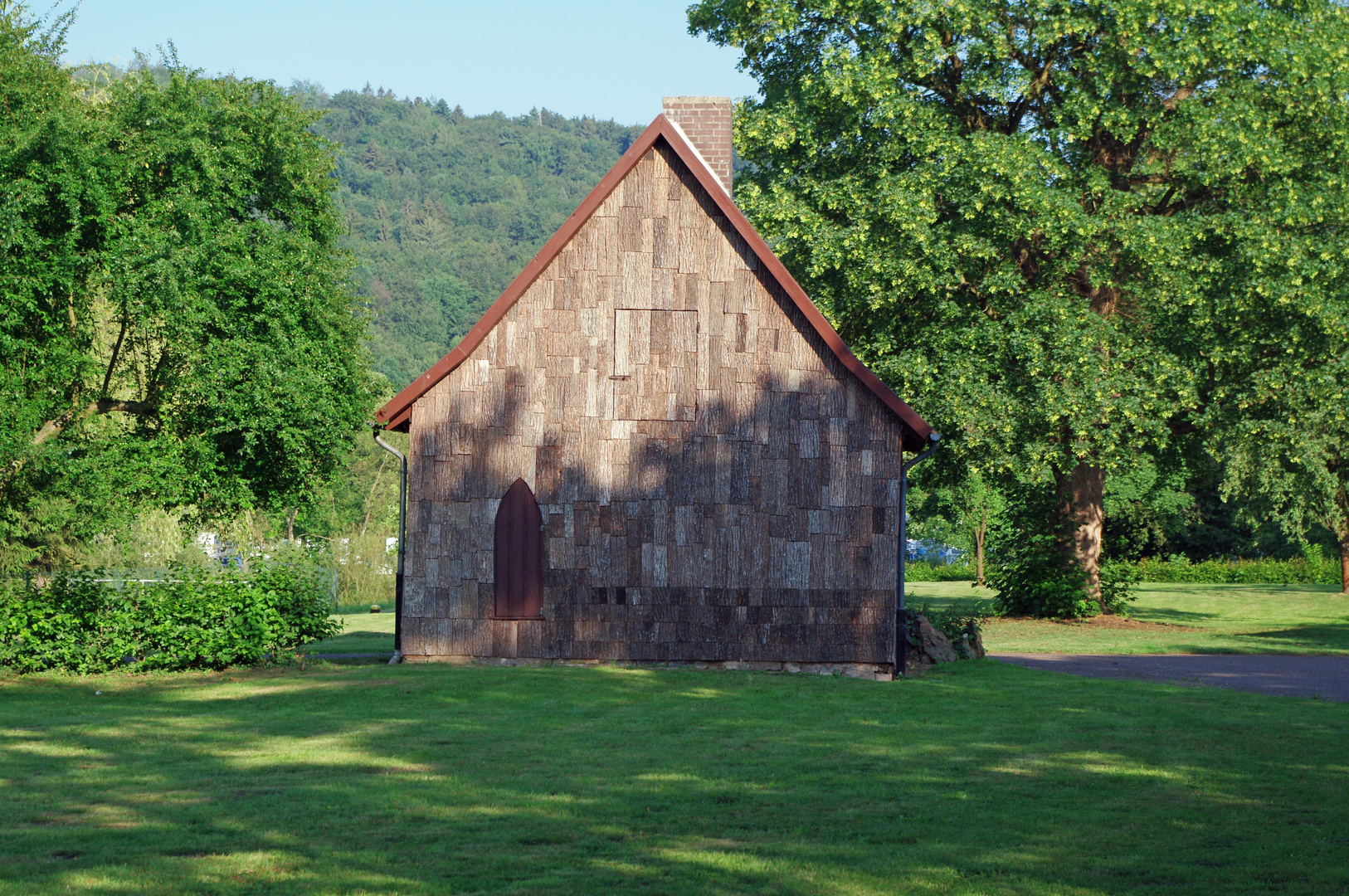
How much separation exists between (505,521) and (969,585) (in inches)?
1795

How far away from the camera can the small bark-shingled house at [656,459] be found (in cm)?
1836

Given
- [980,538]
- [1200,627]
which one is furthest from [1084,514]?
[980,538]

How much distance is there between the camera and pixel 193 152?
65.5 feet

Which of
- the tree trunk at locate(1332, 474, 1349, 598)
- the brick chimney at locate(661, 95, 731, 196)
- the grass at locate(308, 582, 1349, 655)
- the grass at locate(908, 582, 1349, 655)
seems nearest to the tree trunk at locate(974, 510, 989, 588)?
the grass at locate(908, 582, 1349, 655)

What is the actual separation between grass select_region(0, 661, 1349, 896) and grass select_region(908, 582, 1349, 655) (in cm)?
1103

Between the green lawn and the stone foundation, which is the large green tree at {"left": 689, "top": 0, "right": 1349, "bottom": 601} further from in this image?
the green lawn

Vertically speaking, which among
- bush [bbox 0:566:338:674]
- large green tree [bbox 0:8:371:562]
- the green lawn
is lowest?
the green lawn

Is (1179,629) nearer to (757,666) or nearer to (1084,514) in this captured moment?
(1084,514)

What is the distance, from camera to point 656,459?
1850 cm

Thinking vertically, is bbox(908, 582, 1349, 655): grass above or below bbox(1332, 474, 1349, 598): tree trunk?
below

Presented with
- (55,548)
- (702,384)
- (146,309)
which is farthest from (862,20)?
(55,548)

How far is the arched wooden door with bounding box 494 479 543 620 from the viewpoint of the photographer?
724 inches

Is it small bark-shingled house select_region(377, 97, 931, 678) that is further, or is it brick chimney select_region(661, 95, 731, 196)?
brick chimney select_region(661, 95, 731, 196)

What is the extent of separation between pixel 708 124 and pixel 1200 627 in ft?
71.0
